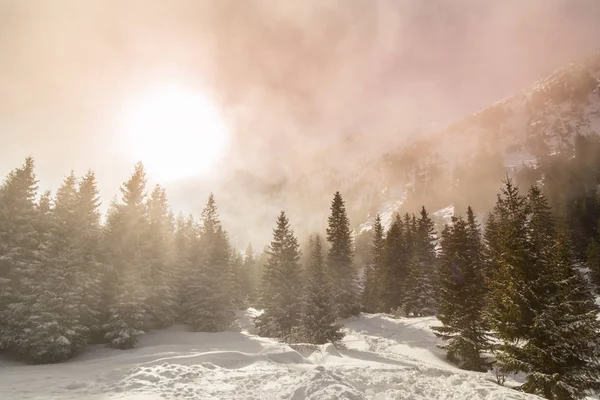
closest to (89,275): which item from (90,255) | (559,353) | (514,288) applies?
(90,255)

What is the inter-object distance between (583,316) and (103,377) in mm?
20463

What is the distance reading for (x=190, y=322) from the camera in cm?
3291

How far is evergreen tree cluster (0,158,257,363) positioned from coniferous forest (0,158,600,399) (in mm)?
88

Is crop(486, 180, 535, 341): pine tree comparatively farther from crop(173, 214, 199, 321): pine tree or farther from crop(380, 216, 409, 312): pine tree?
crop(380, 216, 409, 312): pine tree

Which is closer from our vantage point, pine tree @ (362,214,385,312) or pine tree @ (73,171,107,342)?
pine tree @ (73,171,107,342)

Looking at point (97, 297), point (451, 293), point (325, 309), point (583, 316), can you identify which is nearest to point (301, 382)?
point (583, 316)

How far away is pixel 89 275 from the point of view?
2414cm

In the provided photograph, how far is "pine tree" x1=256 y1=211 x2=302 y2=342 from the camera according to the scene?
112 ft

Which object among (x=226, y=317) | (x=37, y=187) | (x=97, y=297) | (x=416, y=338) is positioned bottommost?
(x=416, y=338)

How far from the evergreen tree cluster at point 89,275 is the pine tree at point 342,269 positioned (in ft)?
45.7

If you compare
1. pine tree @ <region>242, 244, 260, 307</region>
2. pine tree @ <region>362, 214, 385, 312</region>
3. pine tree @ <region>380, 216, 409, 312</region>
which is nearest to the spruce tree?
pine tree @ <region>380, 216, 409, 312</region>

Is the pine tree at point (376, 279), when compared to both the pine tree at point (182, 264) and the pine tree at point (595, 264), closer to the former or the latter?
the pine tree at point (182, 264)

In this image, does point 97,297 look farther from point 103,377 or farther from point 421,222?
point 421,222

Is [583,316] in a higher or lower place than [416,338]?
higher
